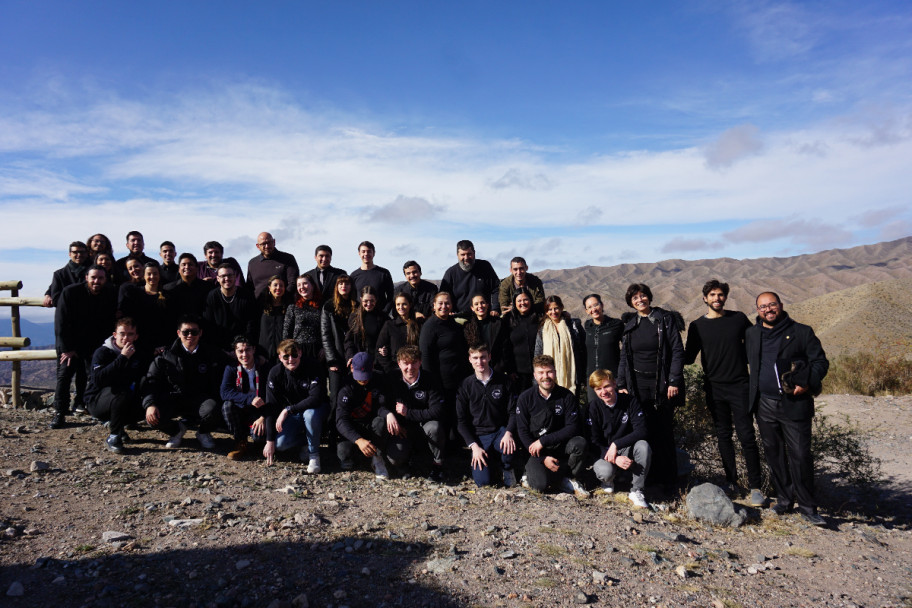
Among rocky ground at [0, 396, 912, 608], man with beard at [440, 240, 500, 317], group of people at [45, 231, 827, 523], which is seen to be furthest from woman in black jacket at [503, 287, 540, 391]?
rocky ground at [0, 396, 912, 608]

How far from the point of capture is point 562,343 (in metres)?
6.87

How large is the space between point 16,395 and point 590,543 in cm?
993

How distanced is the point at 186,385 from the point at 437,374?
3018 mm

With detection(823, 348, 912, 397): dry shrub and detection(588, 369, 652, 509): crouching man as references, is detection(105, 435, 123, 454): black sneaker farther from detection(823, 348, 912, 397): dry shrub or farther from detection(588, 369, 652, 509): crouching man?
detection(823, 348, 912, 397): dry shrub

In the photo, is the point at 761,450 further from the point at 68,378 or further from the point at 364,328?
the point at 68,378

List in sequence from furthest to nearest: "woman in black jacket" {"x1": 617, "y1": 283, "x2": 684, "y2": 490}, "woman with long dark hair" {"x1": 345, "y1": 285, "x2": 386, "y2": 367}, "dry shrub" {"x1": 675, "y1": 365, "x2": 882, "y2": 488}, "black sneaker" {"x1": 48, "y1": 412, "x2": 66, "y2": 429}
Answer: "dry shrub" {"x1": 675, "y1": 365, "x2": 882, "y2": 488}, "black sneaker" {"x1": 48, "y1": 412, "x2": 66, "y2": 429}, "woman with long dark hair" {"x1": 345, "y1": 285, "x2": 386, "y2": 367}, "woman in black jacket" {"x1": 617, "y1": 283, "x2": 684, "y2": 490}

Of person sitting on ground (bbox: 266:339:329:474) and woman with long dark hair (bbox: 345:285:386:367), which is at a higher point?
woman with long dark hair (bbox: 345:285:386:367)

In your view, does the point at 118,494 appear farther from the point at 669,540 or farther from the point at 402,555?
the point at 669,540

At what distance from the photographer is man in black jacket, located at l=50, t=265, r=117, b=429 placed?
7074mm

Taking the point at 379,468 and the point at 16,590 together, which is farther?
the point at 379,468

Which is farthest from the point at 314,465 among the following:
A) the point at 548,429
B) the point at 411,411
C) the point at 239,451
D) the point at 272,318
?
the point at 548,429

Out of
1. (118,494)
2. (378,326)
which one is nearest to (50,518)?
(118,494)

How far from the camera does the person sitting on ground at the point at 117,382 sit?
21.6 ft

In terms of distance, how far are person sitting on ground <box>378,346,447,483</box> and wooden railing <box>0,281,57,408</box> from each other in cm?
652
